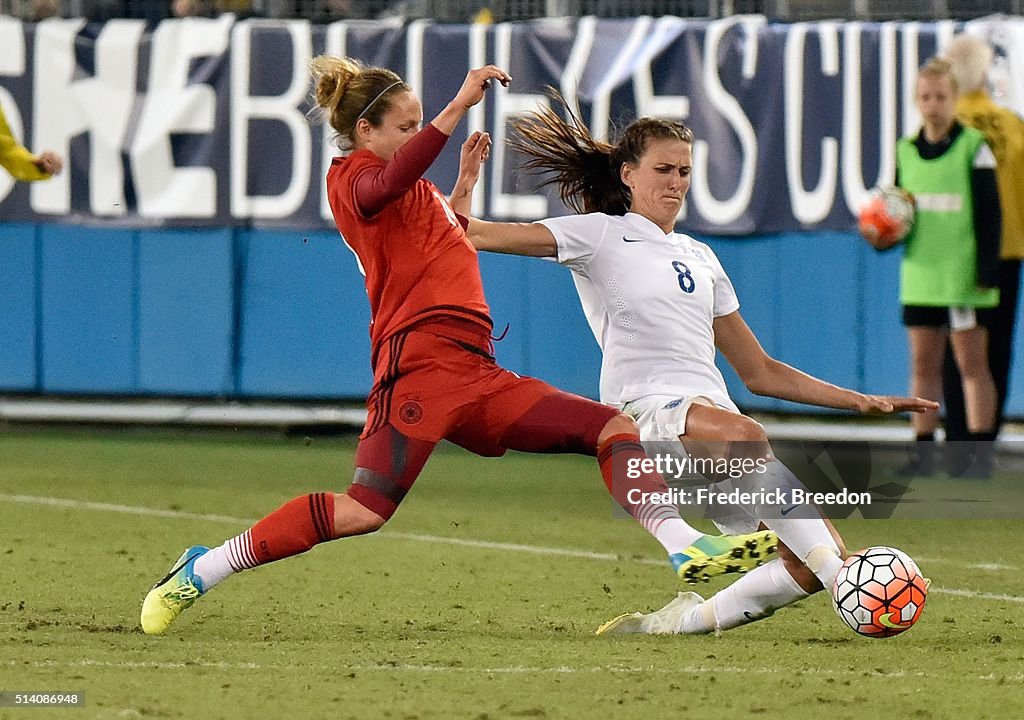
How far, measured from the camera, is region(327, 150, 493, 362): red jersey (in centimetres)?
601

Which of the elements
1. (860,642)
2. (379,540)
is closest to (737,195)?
(379,540)

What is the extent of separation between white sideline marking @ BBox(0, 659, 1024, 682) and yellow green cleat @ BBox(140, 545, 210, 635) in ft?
1.60

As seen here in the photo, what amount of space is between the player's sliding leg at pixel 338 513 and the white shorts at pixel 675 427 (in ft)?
2.33

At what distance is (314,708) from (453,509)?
4847mm

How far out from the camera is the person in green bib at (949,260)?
35.6ft

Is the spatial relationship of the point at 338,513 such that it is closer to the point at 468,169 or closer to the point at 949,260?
the point at 468,169

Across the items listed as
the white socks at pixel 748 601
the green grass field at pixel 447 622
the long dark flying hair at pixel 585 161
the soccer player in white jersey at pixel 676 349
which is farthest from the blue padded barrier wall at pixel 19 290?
the white socks at pixel 748 601

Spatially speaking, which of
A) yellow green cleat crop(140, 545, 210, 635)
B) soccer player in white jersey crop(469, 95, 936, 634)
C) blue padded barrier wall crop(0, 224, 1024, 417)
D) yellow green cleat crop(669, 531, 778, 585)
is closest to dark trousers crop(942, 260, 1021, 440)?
blue padded barrier wall crop(0, 224, 1024, 417)

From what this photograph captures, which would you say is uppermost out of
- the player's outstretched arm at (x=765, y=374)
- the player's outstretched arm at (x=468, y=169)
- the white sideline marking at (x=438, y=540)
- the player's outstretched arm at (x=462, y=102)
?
the player's outstretched arm at (x=462, y=102)

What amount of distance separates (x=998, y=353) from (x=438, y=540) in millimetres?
4216

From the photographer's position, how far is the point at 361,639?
6133 mm

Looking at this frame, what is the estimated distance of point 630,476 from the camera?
5.80 m

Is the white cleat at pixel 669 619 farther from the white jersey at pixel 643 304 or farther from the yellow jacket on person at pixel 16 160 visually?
the yellow jacket on person at pixel 16 160

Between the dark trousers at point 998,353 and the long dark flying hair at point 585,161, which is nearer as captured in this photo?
the long dark flying hair at point 585,161
